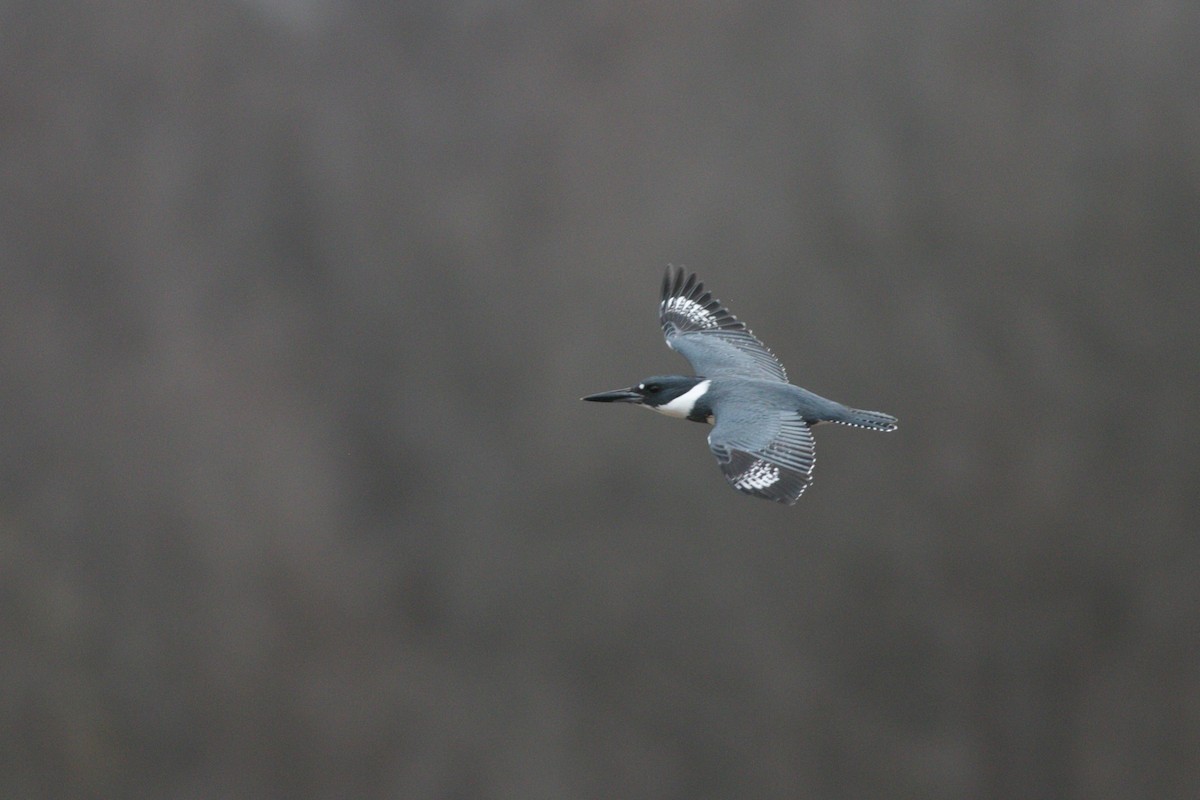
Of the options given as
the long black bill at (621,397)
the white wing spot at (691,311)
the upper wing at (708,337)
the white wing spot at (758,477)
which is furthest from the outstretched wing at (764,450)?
the white wing spot at (691,311)

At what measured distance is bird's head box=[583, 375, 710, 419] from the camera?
12.3 feet

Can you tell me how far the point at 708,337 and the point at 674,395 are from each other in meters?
0.63

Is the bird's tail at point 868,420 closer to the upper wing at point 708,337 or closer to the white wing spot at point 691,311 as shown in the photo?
the upper wing at point 708,337

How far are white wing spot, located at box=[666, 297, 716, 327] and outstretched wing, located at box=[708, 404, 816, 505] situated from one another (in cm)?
103

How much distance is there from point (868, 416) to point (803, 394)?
0.58 ft

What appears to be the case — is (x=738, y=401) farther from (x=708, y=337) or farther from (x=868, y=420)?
(x=708, y=337)

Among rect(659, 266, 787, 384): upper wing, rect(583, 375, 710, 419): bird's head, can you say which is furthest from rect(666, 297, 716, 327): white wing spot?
rect(583, 375, 710, 419): bird's head

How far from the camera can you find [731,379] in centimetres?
383

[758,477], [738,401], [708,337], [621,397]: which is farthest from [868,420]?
[708,337]

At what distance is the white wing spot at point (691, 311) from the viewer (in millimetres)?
4516

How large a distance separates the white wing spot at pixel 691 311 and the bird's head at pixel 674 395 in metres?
0.68

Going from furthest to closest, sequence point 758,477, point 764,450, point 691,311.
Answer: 1. point 691,311
2. point 764,450
3. point 758,477

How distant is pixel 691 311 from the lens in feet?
15.0

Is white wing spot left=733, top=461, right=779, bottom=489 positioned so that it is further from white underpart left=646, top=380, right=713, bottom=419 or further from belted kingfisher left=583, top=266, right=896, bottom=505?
white underpart left=646, top=380, right=713, bottom=419
